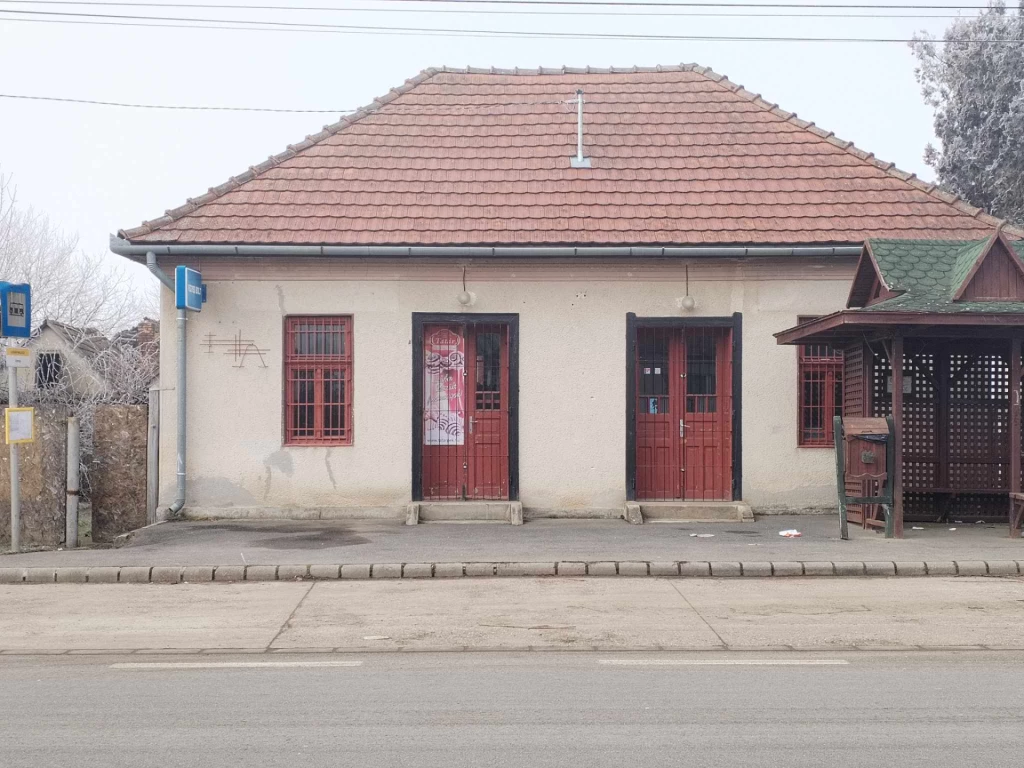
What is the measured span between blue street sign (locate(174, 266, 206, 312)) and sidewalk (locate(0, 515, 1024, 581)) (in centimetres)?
289

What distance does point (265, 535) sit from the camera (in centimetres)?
1291

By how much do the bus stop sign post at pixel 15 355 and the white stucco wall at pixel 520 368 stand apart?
7.80 ft

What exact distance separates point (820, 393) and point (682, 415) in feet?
6.49

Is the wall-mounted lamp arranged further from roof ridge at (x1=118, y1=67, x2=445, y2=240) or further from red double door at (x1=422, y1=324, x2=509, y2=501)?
roof ridge at (x1=118, y1=67, x2=445, y2=240)

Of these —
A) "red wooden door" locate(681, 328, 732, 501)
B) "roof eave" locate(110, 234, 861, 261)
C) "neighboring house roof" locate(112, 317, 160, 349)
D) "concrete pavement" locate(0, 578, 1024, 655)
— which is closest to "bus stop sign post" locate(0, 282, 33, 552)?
"concrete pavement" locate(0, 578, 1024, 655)

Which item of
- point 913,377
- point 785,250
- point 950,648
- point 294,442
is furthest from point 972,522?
point 294,442

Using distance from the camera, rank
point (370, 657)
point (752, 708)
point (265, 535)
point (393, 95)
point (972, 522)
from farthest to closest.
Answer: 1. point (393, 95)
2. point (972, 522)
3. point (265, 535)
4. point (370, 657)
5. point (752, 708)

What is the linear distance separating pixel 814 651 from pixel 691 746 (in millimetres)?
2568

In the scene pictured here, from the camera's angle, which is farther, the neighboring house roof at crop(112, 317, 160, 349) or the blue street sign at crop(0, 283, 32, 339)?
the neighboring house roof at crop(112, 317, 160, 349)

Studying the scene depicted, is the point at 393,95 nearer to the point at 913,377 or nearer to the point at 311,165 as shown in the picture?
the point at 311,165

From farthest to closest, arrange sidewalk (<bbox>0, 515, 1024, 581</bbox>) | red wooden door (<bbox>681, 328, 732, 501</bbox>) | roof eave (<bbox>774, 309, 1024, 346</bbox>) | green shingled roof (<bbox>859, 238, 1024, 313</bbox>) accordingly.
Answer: red wooden door (<bbox>681, 328, 732, 501</bbox>) → green shingled roof (<bbox>859, 238, 1024, 313</bbox>) → roof eave (<bbox>774, 309, 1024, 346</bbox>) → sidewalk (<bbox>0, 515, 1024, 581</bbox>)

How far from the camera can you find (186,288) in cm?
1346

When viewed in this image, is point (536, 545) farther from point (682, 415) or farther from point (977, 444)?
point (977, 444)

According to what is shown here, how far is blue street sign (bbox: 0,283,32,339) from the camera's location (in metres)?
11.9
